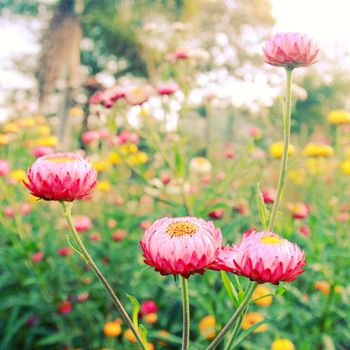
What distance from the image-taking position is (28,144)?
329 cm

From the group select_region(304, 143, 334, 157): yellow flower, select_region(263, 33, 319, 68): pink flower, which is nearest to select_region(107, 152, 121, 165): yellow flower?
select_region(304, 143, 334, 157): yellow flower

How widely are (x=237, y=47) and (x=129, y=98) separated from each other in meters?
18.5

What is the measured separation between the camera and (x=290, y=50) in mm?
930

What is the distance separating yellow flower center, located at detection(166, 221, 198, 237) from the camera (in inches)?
29.5

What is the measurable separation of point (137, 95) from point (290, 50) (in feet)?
3.32

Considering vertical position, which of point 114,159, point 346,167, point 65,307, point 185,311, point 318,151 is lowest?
point 65,307

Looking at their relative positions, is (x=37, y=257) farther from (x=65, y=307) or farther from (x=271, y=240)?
(x=271, y=240)

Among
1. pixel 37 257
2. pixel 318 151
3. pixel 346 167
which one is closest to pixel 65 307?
pixel 37 257

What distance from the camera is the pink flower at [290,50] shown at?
3.05 feet

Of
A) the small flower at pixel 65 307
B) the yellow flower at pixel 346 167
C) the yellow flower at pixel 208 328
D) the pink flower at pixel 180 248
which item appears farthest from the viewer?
the yellow flower at pixel 346 167

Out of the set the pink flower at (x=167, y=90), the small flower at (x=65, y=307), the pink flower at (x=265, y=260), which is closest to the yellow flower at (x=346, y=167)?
the pink flower at (x=167, y=90)

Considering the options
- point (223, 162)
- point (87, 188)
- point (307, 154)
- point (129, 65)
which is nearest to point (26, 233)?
point (307, 154)

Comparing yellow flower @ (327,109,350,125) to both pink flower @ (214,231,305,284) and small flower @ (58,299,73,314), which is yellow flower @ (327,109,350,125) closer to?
small flower @ (58,299,73,314)

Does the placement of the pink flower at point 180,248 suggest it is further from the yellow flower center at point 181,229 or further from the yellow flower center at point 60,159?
the yellow flower center at point 60,159
